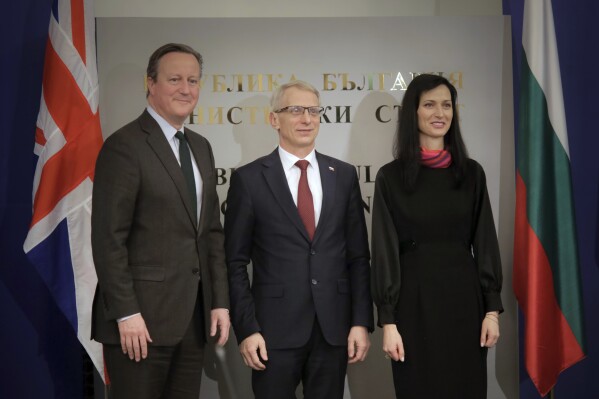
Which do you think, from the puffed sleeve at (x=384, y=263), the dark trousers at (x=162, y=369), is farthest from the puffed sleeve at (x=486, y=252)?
the dark trousers at (x=162, y=369)

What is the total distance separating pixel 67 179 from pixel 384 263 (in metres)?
1.58

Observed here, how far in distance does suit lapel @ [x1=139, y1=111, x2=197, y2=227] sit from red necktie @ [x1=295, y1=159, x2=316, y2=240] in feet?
1.61

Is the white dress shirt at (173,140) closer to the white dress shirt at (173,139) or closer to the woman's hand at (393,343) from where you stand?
the white dress shirt at (173,139)

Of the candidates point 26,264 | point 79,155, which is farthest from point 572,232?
point 26,264

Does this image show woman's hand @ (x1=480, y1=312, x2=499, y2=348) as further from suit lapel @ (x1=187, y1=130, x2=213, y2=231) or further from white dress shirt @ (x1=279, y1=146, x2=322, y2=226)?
suit lapel @ (x1=187, y1=130, x2=213, y2=231)

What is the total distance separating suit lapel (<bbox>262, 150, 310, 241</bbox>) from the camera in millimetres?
2809

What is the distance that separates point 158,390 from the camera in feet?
8.29

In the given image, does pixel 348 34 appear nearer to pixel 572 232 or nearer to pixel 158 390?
pixel 572 232

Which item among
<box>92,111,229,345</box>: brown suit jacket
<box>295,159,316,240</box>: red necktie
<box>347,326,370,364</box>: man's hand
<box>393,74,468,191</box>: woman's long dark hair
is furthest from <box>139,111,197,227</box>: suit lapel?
<box>393,74,468,191</box>: woman's long dark hair

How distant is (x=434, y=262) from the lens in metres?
2.78

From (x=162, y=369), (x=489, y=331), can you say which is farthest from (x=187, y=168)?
(x=489, y=331)

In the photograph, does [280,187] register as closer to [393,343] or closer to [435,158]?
[435,158]

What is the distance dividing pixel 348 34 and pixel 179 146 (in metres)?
1.50

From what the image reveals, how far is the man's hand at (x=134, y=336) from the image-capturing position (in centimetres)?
239
